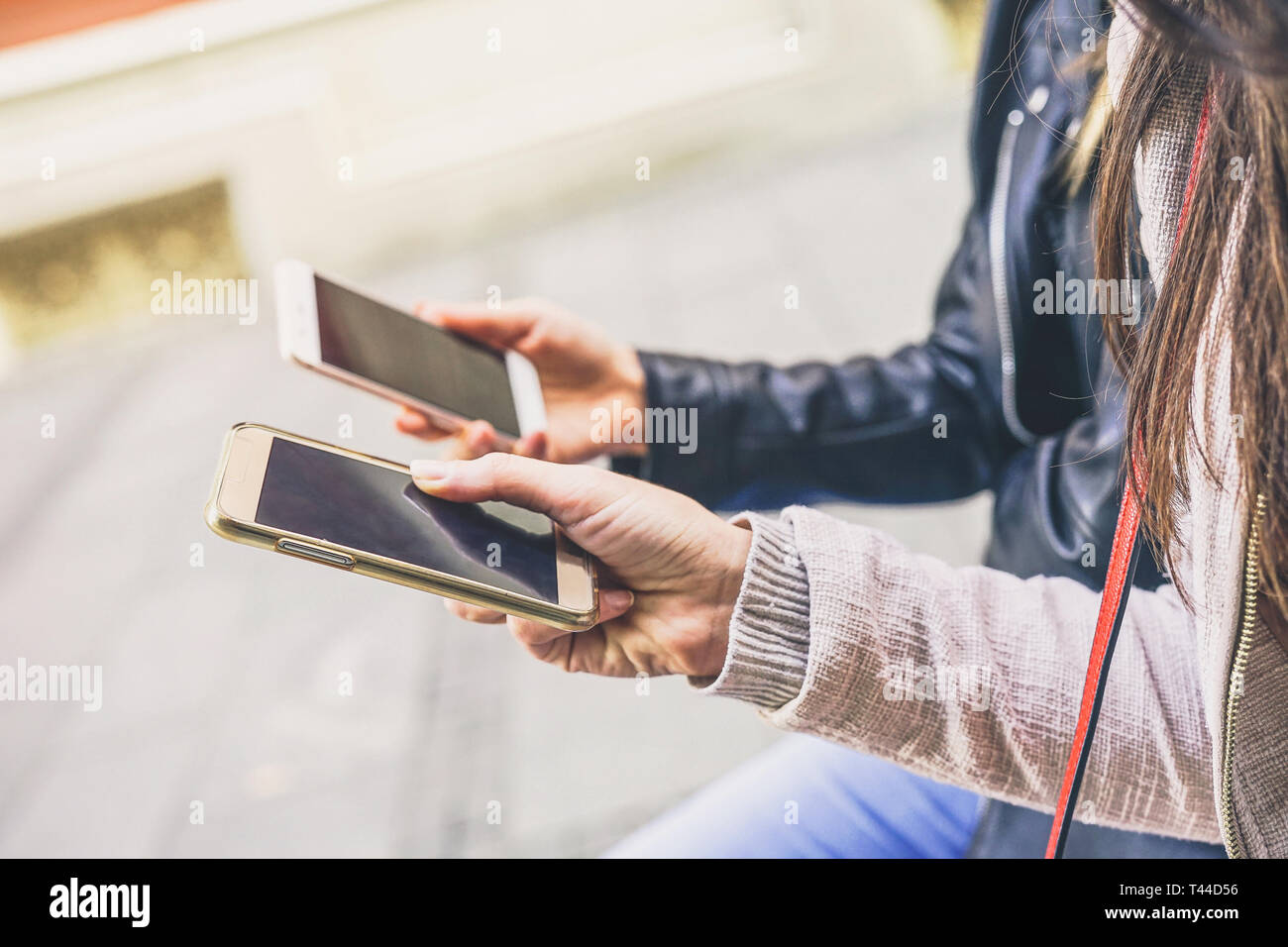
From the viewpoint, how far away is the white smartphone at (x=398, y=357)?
0.67m

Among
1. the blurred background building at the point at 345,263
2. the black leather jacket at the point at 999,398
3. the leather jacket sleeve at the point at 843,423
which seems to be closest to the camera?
the black leather jacket at the point at 999,398

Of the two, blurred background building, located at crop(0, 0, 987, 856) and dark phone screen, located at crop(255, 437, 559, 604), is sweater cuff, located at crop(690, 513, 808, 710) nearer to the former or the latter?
dark phone screen, located at crop(255, 437, 559, 604)

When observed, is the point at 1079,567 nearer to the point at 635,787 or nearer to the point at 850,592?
the point at 850,592

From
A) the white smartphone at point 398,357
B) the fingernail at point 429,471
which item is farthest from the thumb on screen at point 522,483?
the white smartphone at point 398,357

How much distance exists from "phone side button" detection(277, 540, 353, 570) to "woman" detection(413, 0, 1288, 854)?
67 millimetres

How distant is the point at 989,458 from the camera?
0.73 meters

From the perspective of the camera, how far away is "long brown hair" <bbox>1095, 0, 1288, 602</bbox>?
345 mm

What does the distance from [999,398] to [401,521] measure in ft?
1.51

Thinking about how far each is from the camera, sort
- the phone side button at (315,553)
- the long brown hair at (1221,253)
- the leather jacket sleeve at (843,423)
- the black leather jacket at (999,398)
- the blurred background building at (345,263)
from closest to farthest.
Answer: the long brown hair at (1221,253)
the phone side button at (315,553)
the black leather jacket at (999,398)
the leather jacket sleeve at (843,423)
the blurred background building at (345,263)

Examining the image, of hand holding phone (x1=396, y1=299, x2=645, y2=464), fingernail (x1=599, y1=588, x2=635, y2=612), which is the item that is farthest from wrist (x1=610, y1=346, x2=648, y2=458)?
fingernail (x1=599, y1=588, x2=635, y2=612)

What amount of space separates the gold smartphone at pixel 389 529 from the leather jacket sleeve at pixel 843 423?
222mm

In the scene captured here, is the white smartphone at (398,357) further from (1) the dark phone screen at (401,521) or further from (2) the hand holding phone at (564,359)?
(1) the dark phone screen at (401,521)

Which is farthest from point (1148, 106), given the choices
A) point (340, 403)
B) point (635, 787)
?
point (340, 403)

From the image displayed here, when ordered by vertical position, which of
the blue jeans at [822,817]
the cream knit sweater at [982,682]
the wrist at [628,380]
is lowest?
the blue jeans at [822,817]
